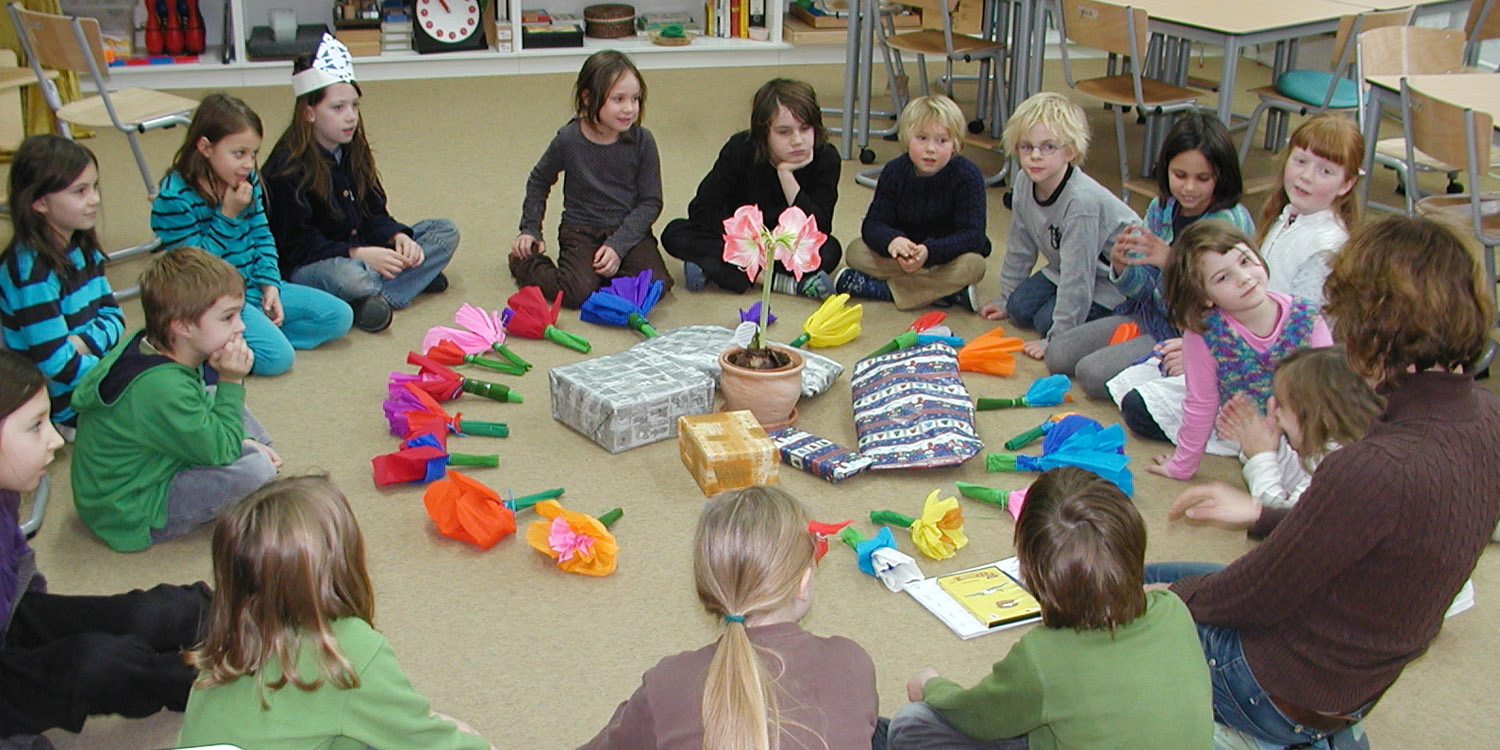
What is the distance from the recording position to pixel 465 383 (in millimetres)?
3359

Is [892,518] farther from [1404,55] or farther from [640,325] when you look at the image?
[1404,55]

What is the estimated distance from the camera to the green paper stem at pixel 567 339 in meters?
3.73

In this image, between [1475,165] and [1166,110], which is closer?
[1475,165]

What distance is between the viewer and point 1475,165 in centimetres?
332

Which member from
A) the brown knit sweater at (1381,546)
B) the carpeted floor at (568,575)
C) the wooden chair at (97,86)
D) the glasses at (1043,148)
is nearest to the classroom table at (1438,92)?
the glasses at (1043,148)

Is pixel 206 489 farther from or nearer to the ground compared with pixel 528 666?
farther from the ground

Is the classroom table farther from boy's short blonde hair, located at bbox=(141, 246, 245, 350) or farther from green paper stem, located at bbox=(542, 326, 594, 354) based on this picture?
boy's short blonde hair, located at bbox=(141, 246, 245, 350)

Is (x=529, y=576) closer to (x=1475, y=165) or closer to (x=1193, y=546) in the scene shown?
(x=1193, y=546)

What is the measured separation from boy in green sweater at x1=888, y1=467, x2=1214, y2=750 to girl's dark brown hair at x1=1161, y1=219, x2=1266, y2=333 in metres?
1.31

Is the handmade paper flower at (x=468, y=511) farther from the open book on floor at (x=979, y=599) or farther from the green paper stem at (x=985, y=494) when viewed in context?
the green paper stem at (x=985, y=494)

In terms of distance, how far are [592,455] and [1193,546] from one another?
4.52 feet

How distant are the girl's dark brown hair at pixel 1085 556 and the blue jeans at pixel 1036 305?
2130 millimetres

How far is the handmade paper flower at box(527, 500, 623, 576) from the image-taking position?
2.64 m

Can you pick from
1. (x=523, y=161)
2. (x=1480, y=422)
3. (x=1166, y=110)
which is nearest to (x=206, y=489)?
(x=1480, y=422)
